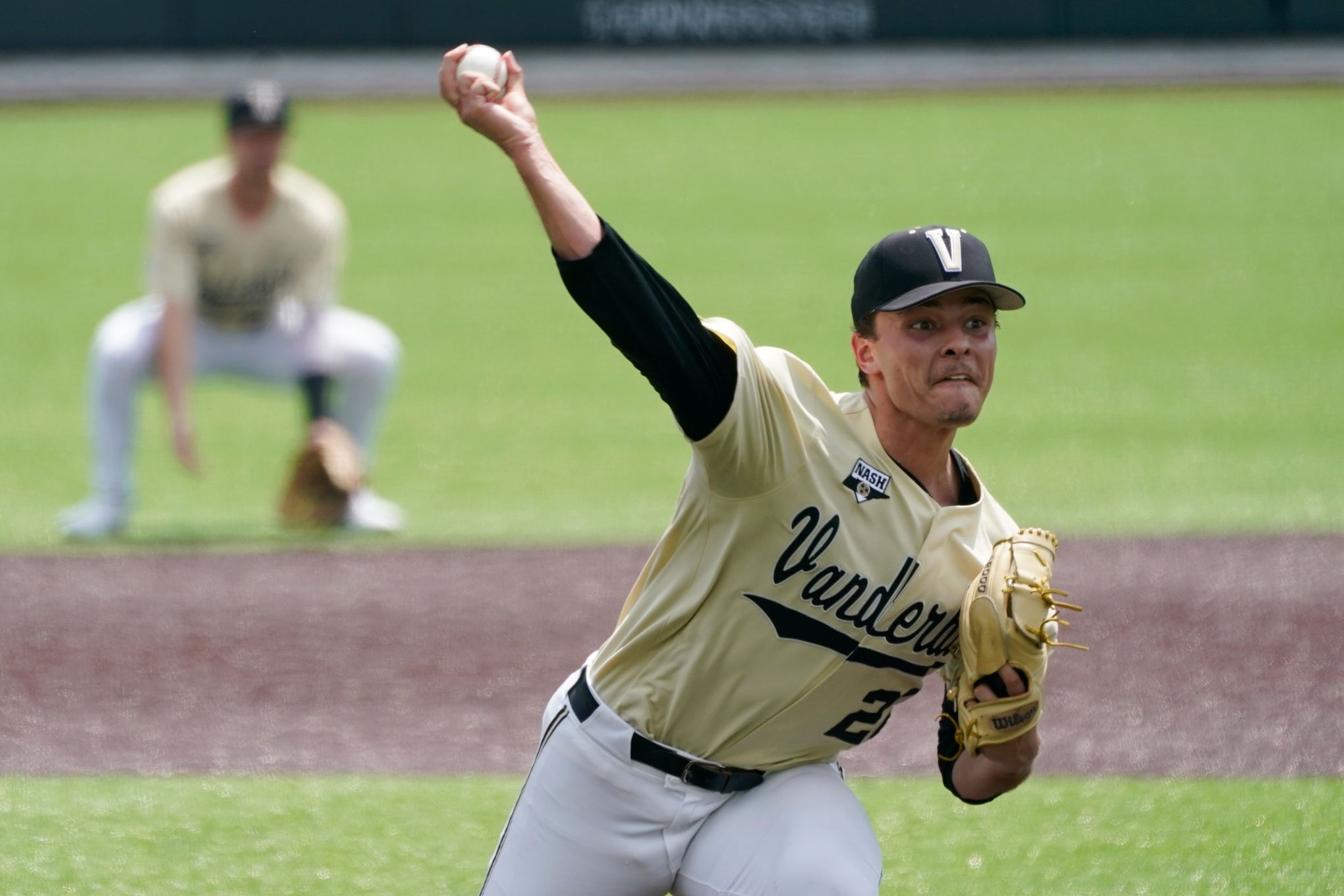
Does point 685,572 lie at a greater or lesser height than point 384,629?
greater

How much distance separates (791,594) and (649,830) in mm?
464

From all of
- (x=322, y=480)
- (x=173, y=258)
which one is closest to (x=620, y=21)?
(x=173, y=258)

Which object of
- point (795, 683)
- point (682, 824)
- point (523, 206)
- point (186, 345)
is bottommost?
point (523, 206)

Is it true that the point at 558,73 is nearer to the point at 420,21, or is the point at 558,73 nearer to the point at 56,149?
the point at 420,21

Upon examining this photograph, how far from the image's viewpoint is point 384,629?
6.34 metres

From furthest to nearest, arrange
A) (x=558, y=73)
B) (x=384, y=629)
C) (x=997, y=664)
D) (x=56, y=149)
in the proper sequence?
(x=558, y=73), (x=56, y=149), (x=384, y=629), (x=997, y=664)

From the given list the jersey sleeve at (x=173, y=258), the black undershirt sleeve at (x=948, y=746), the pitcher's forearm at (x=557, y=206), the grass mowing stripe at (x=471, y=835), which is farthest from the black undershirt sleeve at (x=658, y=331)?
the jersey sleeve at (x=173, y=258)

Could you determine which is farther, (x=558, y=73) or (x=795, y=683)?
(x=558, y=73)

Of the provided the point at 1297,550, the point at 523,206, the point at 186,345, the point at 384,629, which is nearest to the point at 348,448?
the point at 186,345

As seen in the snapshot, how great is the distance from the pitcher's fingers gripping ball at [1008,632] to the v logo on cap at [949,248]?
0.48 meters

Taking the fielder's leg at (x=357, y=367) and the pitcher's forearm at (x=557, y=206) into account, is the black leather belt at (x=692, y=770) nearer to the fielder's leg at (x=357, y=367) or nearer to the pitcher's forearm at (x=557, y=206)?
the pitcher's forearm at (x=557, y=206)

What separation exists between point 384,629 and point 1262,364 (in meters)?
7.12

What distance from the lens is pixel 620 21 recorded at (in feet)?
69.5

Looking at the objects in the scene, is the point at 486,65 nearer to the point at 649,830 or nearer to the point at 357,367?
the point at 649,830
